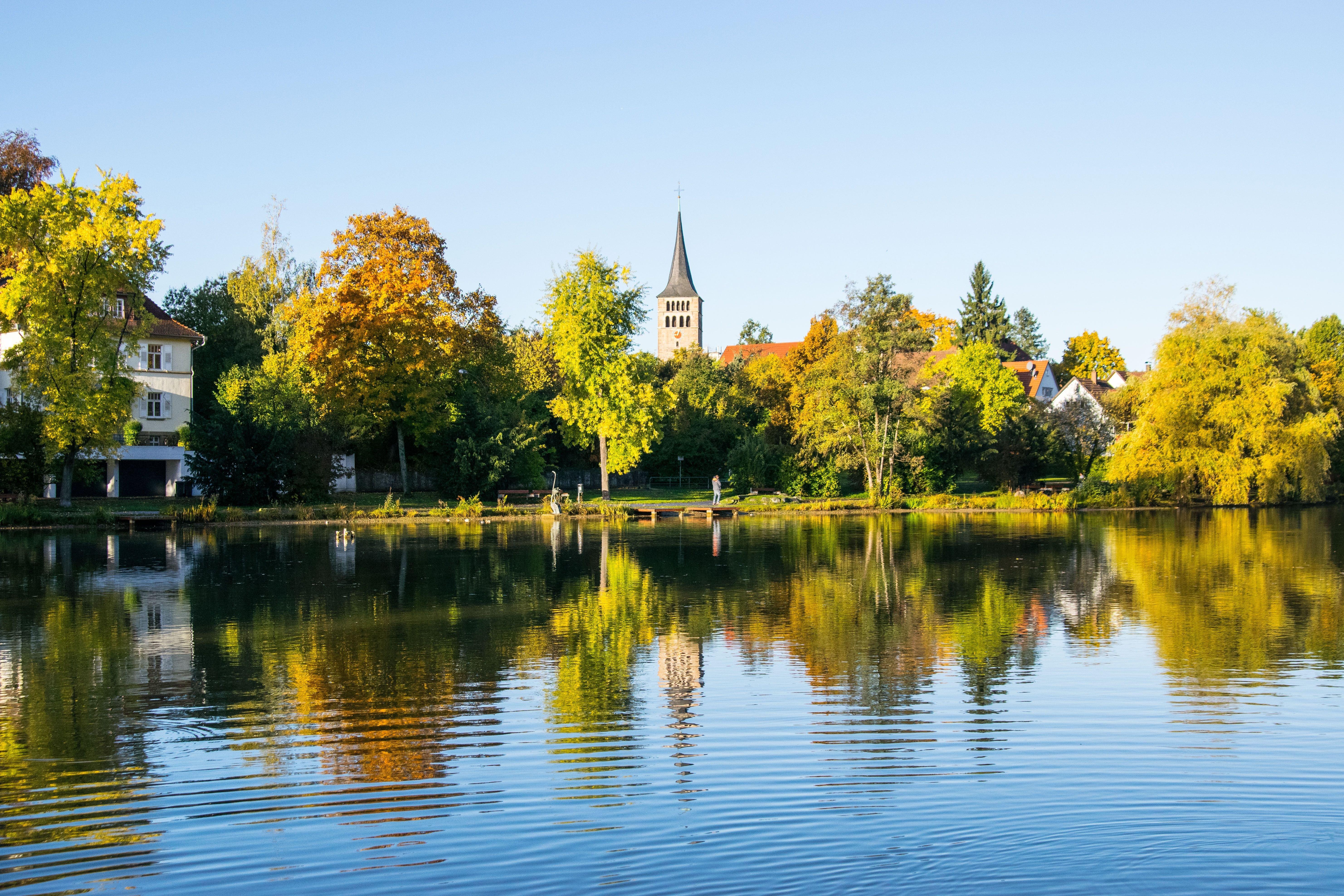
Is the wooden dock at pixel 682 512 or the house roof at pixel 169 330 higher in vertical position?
the house roof at pixel 169 330

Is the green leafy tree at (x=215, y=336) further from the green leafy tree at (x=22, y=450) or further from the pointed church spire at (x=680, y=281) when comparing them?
the pointed church spire at (x=680, y=281)

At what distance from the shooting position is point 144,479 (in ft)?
180

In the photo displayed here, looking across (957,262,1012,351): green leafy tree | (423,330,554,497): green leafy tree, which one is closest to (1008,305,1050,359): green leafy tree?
(957,262,1012,351): green leafy tree

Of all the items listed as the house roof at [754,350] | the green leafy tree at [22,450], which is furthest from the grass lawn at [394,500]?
the house roof at [754,350]

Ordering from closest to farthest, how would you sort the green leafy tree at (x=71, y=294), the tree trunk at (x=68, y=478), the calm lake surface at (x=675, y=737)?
the calm lake surface at (x=675, y=737) < the green leafy tree at (x=71, y=294) < the tree trunk at (x=68, y=478)

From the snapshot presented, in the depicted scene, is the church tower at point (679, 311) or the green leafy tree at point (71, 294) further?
the church tower at point (679, 311)

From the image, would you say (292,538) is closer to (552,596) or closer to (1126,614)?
(552,596)

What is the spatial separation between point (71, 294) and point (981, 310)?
8964 centimetres

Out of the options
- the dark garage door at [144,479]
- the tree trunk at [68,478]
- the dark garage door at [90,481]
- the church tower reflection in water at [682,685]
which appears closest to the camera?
the church tower reflection in water at [682,685]

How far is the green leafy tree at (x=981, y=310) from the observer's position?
110 m

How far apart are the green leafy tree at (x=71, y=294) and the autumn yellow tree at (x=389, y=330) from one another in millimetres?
10208

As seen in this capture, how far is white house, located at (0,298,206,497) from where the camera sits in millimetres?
53625

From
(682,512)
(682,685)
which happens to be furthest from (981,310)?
(682,685)

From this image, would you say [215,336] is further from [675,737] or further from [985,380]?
[675,737]
